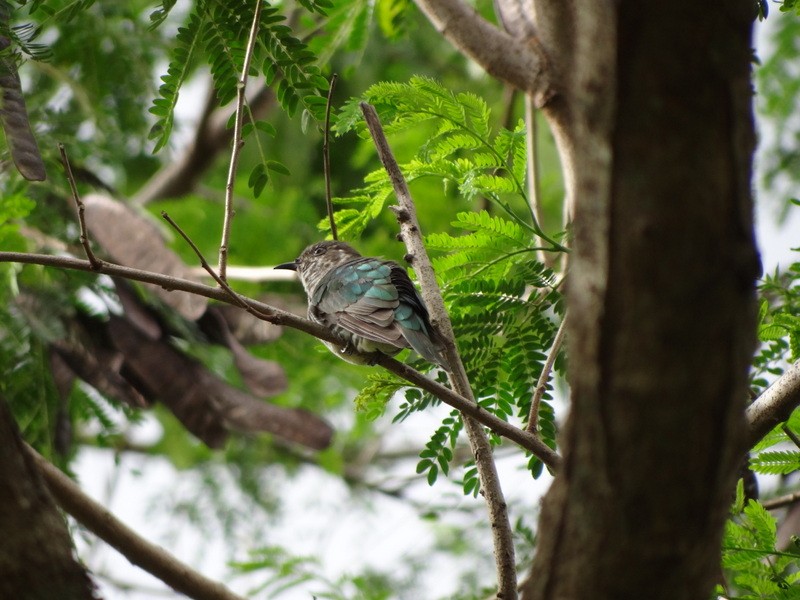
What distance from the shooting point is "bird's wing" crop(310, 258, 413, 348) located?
12.2ft

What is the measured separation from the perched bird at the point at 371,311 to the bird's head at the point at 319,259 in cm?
38

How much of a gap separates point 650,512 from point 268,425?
8.72 feet

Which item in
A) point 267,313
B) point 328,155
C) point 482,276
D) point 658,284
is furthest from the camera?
point 482,276

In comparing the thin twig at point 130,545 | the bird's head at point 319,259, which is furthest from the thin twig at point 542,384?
the bird's head at point 319,259

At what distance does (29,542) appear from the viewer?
216 centimetres

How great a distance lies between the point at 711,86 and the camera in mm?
1496

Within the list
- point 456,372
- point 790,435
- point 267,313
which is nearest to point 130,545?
point 267,313

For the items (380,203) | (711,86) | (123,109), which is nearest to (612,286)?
(711,86)

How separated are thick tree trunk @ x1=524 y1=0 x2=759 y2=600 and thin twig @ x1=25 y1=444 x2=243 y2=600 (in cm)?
180

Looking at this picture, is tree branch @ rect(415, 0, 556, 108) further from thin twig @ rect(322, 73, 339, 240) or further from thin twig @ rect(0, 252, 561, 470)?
thin twig @ rect(0, 252, 561, 470)

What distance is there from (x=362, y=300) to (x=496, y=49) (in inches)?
45.8

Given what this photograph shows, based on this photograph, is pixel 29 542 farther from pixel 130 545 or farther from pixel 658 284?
pixel 658 284

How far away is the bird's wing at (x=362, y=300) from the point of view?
3.73 metres

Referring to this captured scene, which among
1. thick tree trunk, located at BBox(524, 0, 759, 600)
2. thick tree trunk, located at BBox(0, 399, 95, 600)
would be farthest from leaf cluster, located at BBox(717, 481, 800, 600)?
thick tree trunk, located at BBox(0, 399, 95, 600)
